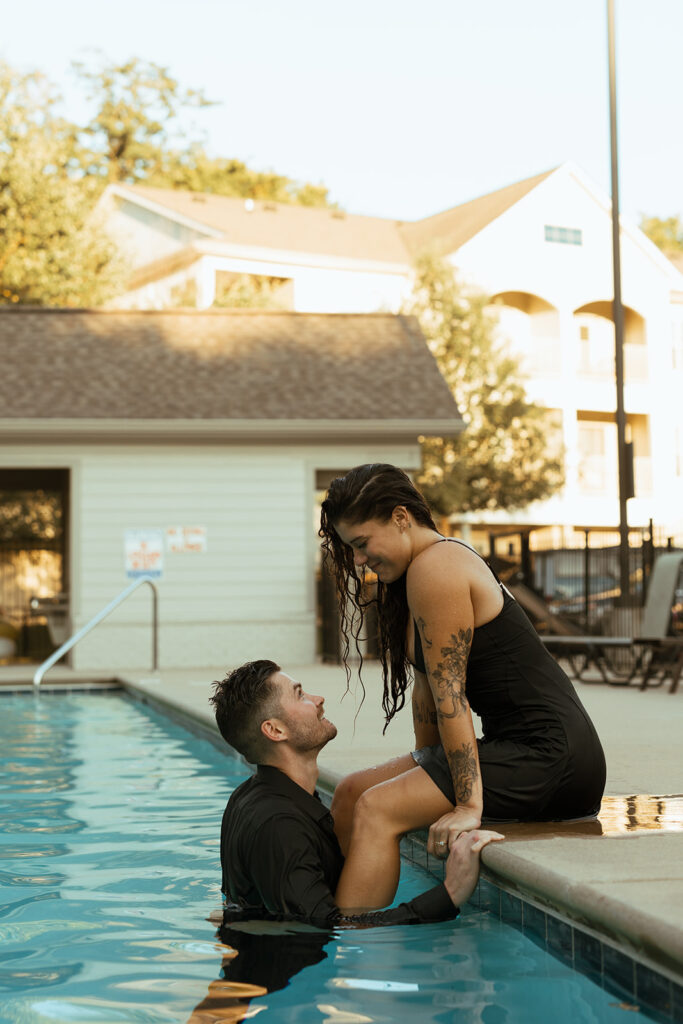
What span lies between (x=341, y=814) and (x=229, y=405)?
12078 mm

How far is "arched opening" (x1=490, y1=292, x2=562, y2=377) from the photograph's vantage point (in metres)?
31.5

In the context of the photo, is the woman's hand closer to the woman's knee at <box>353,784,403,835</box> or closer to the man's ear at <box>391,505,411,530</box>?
the woman's knee at <box>353,784,403,835</box>

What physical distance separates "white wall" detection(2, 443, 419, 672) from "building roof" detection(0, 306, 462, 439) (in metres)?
0.52

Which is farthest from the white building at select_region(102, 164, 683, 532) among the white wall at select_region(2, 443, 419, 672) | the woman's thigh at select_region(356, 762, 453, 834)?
the woman's thigh at select_region(356, 762, 453, 834)

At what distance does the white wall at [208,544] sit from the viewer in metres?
15.4

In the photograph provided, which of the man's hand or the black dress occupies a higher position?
the black dress

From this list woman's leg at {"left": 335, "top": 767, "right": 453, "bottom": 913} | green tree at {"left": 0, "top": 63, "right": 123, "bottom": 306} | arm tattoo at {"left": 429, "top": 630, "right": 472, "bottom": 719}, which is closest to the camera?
arm tattoo at {"left": 429, "top": 630, "right": 472, "bottom": 719}

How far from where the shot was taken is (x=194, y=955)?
367cm

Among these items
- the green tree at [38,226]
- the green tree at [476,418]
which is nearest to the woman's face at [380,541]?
the green tree at [476,418]

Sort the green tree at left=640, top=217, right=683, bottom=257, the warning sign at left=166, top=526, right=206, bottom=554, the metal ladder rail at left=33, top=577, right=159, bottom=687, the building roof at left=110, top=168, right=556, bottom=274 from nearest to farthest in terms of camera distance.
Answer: the metal ladder rail at left=33, top=577, right=159, bottom=687 < the warning sign at left=166, top=526, right=206, bottom=554 < the building roof at left=110, top=168, right=556, bottom=274 < the green tree at left=640, top=217, right=683, bottom=257

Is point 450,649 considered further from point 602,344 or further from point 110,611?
point 602,344

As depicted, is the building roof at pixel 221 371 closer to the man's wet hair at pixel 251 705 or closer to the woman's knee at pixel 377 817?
the man's wet hair at pixel 251 705

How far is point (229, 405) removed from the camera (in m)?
15.7

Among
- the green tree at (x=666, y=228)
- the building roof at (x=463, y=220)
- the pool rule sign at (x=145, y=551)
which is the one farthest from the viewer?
the green tree at (x=666, y=228)
